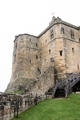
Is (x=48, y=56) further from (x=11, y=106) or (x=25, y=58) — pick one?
(x=11, y=106)

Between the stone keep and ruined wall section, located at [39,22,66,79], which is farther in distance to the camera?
ruined wall section, located at [39,22,66,79]

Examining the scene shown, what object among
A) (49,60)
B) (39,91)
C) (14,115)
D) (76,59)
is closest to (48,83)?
(39,91)

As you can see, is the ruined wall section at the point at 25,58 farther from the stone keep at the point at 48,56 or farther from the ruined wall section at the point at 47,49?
the ruined wall section at the point at 47,49

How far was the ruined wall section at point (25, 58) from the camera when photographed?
25156mm

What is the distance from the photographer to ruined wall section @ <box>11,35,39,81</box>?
25.2 meters

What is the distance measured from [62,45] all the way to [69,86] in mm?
8976

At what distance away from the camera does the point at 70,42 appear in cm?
2483

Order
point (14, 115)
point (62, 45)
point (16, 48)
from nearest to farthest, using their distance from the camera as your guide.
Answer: point (14, 115) → point (62, 45) → point (16, 48)

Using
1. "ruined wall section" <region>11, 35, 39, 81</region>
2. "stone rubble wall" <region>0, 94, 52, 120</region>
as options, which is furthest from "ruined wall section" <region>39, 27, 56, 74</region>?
"stone rubble wall" <region>0, 94, 52, 120</region>

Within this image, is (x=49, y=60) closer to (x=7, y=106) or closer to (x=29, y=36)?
(x=29, y=36)

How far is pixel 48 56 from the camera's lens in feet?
83.8

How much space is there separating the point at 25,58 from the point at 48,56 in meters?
4.64

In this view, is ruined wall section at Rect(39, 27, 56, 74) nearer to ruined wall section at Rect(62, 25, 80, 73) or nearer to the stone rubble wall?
ruined wall section at Rect(62, 25, 80, 73)

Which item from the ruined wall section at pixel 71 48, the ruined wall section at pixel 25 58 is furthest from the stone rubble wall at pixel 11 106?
the ruined wall section at pixel 25 58
